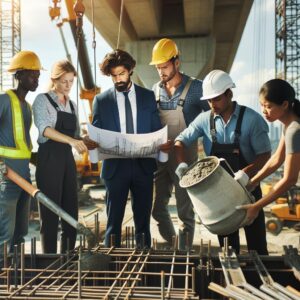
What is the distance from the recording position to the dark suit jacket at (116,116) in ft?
11.7

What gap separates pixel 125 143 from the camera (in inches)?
133

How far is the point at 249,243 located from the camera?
329 cm

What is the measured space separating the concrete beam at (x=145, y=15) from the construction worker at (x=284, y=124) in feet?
34.7

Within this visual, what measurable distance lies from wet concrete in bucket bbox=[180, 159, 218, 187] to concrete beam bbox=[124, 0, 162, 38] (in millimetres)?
10611

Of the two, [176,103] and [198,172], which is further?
[176,103]

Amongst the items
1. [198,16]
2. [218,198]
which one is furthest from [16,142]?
[198,16]

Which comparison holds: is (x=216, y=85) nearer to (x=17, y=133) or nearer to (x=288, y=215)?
(x=17, y=133)

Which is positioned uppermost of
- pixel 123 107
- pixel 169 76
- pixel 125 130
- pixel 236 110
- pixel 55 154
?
pixel 169 76

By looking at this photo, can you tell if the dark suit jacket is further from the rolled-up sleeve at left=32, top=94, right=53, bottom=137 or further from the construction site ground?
the construction site ground

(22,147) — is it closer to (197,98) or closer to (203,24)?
(197,98)

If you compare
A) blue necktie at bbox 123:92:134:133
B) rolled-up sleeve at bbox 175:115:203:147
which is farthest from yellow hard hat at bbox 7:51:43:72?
rolled-up sleeve at bbox 175:115:203:147

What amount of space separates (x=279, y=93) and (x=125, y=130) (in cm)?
148

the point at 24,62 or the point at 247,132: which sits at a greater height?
the point at 24,62

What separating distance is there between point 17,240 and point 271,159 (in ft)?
7.91
